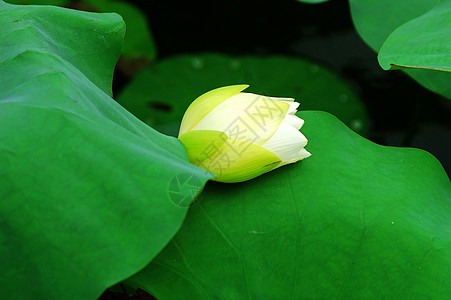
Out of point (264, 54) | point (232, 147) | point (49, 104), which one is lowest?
point (264, 54)

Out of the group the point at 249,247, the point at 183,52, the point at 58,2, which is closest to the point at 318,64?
the point at 183,52

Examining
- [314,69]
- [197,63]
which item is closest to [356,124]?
[314,69]

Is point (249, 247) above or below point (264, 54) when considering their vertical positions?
above

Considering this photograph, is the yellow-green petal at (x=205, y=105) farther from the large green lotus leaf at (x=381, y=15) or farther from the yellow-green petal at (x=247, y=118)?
the large green lotus leaf at (x=381, y=15)

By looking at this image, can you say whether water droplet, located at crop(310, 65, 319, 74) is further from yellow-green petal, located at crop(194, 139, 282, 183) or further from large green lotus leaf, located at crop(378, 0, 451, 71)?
yellow-green petal, located at crop(194, 139, 282, 183)

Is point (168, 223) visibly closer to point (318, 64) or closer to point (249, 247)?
point (249, 247)

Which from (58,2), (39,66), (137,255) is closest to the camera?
(137,255)

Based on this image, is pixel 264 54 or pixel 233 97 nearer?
pixel 233 97
